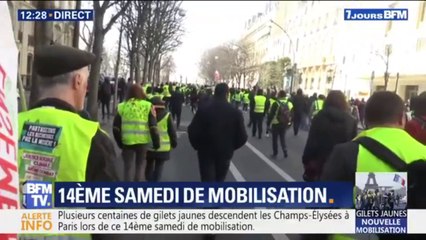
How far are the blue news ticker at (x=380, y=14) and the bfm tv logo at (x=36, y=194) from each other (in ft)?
5.12

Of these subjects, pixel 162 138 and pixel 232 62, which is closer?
pixel 232 62

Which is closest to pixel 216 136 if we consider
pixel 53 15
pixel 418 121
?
pixel 418 121

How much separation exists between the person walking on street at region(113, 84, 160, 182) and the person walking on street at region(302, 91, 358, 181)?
222 cm

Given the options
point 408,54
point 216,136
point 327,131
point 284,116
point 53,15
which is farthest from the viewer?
point 284,116

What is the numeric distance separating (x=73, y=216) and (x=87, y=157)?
312 millimetres

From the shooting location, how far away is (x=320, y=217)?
2223mm

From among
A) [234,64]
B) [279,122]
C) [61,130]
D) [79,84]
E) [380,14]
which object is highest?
[380,14]

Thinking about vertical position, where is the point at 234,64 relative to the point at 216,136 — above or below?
above

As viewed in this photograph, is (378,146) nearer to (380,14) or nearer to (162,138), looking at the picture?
(380,14)

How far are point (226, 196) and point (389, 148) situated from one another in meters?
0.69

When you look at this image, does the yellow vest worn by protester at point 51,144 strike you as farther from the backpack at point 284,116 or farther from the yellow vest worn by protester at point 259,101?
the backpack at point 284,116

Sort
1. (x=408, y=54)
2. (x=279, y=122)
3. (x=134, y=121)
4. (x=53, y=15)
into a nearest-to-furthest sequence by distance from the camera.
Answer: (x=408, y=54)
(x=53, y=15)
(x=134, y=121)
(x=279, y=122)

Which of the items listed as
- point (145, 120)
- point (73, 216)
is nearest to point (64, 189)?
point (73, 216)

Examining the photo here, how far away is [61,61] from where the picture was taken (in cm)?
207
